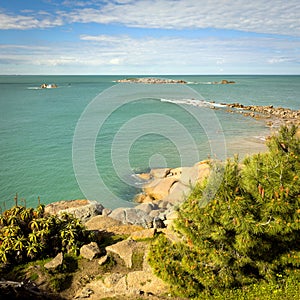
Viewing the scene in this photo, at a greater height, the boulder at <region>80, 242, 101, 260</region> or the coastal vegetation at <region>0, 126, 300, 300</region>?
the coastal vegetation at <region>0, 126, 300, 300</region>

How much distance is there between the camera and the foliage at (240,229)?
7614 millimetres

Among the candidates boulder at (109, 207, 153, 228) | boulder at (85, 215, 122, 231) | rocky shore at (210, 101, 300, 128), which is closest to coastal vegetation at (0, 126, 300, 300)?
boulder at (85, 215, 122, 231)

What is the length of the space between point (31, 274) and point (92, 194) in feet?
41.8

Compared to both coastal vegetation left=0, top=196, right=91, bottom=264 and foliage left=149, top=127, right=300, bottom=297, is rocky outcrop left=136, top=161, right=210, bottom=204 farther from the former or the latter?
foliage left=149, top=127, right=300, bottom=297

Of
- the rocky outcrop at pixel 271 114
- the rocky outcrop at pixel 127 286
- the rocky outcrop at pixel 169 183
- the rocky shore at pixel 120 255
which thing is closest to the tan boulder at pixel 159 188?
the rocky outcrop at pixel 169 183

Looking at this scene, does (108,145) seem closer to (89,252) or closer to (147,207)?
(147,207)

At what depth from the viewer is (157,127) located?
153 feet

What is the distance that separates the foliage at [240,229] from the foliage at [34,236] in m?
4.23

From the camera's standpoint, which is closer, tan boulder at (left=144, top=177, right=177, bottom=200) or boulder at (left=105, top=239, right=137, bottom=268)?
boulder at (left=105, top=239, right=137, bottom=268)

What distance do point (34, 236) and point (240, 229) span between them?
7.52m

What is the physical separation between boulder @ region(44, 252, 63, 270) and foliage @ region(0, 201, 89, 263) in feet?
2.22

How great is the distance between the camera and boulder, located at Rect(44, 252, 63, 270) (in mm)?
10455

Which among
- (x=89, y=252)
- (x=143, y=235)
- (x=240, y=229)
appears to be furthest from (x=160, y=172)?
(x=240, y=229)

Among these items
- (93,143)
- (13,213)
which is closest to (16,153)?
(93,143)
